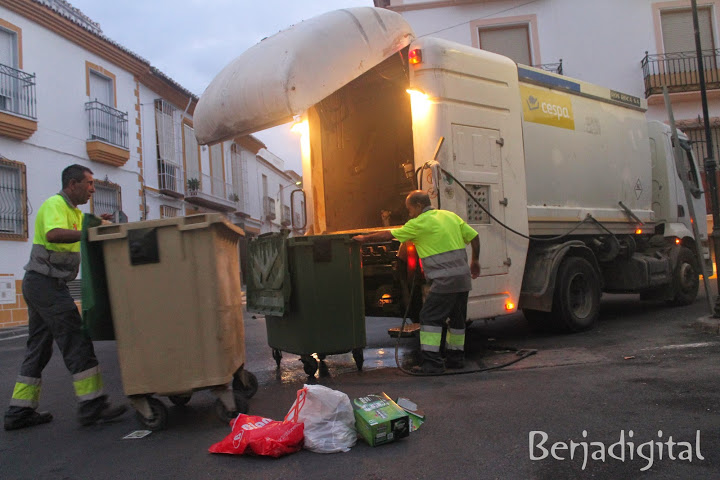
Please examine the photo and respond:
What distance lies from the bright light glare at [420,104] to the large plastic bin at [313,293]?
1.33 meters

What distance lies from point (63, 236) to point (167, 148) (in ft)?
51.0

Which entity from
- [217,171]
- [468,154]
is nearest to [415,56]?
[468,154]

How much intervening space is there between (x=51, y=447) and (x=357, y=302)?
2290 millimetres

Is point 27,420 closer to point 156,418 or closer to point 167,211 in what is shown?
point 156,418

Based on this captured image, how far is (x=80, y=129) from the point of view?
1388cm

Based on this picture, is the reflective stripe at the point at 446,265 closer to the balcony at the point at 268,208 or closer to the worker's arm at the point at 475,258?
the worker's arm at the point at 475,258

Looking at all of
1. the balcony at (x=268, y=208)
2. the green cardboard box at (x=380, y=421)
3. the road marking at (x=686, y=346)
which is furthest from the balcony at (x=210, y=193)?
the green cardboard box at (x=380, y=421)

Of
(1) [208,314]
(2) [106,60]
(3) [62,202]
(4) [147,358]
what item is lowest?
(4) [147,358]

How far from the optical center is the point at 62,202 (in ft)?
11.7

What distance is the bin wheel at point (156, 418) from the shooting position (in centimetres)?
327

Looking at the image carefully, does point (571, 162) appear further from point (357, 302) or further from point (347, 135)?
point (357, 302)

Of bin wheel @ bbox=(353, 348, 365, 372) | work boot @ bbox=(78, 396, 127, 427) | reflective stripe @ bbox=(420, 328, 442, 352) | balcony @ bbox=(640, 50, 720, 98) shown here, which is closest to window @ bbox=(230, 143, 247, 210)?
balcony @ bbox=(640, 50, 720, 98)

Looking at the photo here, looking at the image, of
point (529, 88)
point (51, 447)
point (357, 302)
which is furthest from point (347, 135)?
point (51, 447)

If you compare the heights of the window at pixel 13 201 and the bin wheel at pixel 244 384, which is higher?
the window at pixel 13 201
